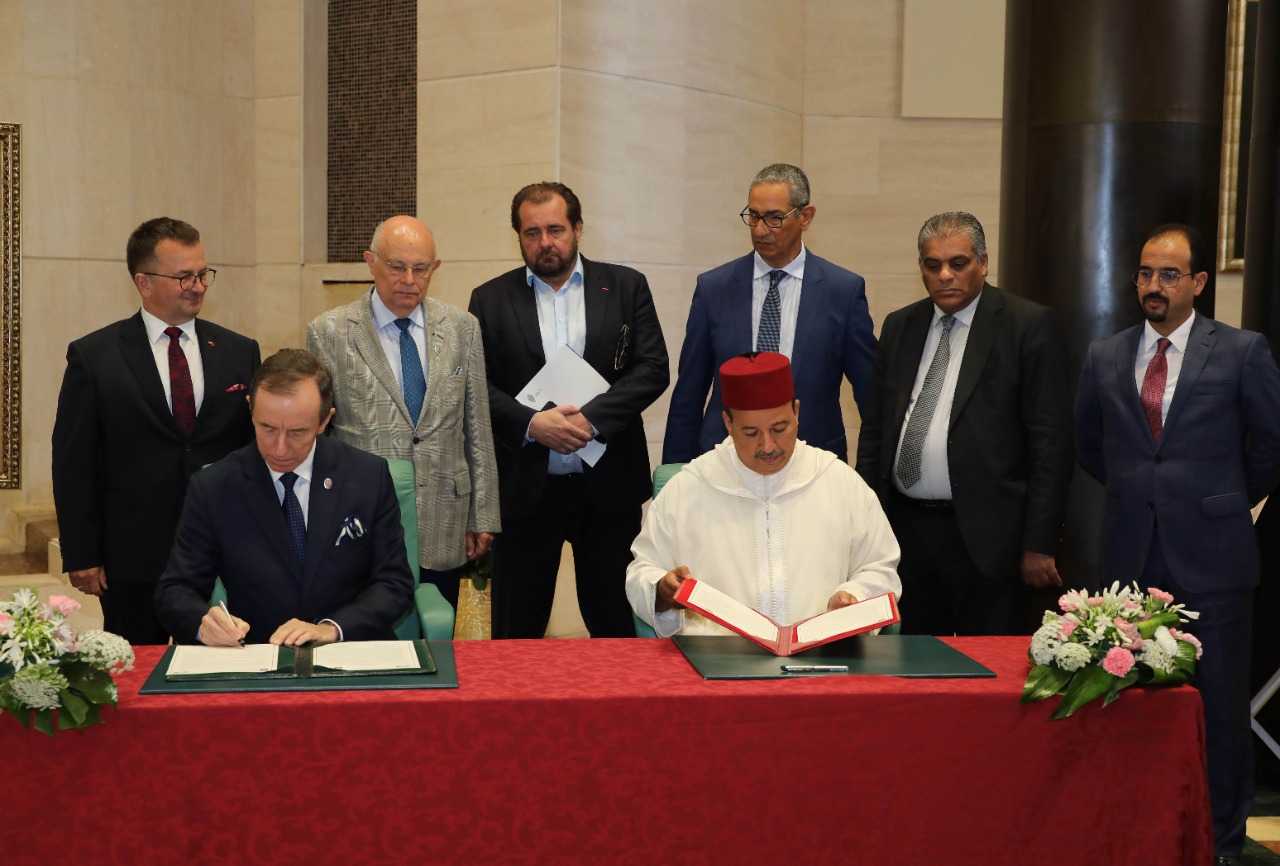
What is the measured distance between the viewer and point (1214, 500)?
3838 mm

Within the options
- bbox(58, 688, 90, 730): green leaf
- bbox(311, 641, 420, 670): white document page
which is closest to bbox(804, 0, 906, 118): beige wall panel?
→ bbox(311, 641, 420, 670): white document page

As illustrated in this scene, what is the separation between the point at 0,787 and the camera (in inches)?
96.0

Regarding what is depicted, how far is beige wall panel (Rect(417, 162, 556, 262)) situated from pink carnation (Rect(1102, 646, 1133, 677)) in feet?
15.1

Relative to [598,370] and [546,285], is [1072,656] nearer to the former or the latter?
[598,370]

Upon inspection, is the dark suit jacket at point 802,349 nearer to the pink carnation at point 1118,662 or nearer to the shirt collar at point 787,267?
the shirt collar at point 787,267

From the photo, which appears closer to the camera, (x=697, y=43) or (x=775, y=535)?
(x=775, y=535)

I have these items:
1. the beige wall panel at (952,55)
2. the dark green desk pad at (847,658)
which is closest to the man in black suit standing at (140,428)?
the dark green desk pad at (847,658)

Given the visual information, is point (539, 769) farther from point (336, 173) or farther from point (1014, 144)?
point (336, 173)

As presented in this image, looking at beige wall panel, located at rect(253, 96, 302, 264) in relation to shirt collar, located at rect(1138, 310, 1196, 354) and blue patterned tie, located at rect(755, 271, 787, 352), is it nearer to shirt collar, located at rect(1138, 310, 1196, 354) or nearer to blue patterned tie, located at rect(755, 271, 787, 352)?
blue patterned tie, located at rect(755, 271, 787, 352)

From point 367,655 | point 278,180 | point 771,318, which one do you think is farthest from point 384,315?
point 278,180

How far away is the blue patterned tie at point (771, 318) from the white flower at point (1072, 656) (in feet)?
6.42

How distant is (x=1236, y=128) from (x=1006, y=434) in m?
5.34

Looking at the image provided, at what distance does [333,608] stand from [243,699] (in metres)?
0.89

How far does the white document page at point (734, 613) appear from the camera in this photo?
2.89 metres
